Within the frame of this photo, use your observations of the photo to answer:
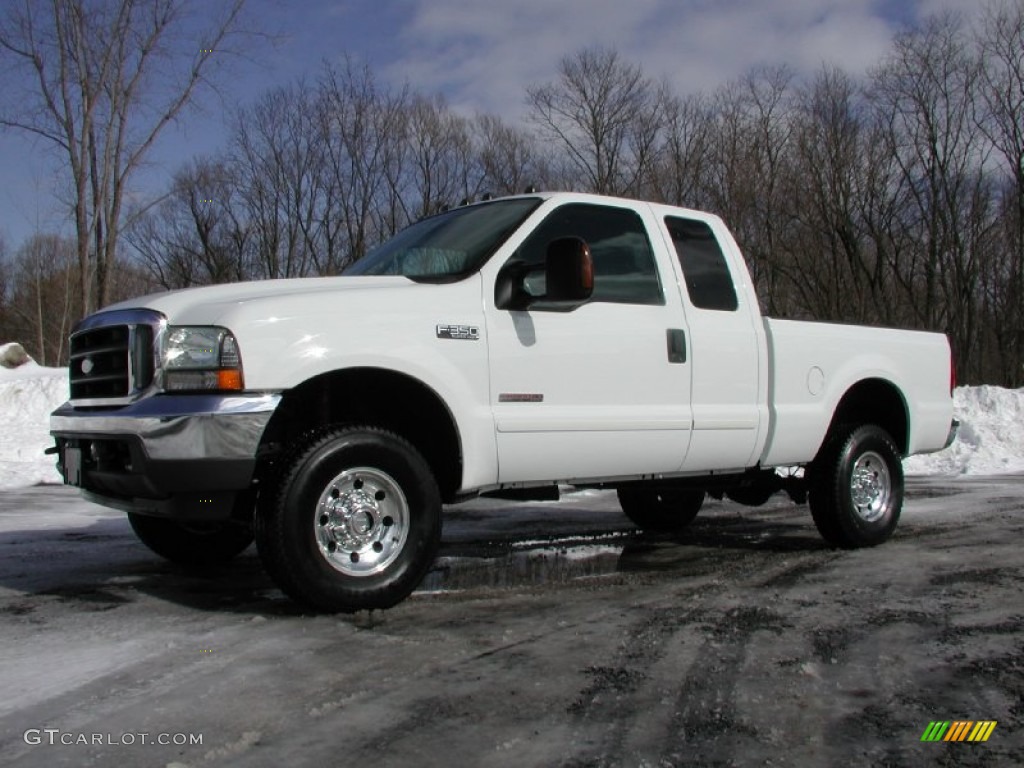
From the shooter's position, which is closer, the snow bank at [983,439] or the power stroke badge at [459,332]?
the power stroke badge at [459,332]

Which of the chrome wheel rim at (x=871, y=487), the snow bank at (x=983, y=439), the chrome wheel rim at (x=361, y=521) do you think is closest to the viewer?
the chrome wheel rim at (x=361, y=521)

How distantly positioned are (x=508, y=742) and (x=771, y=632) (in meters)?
1.62

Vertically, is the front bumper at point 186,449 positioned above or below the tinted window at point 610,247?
below

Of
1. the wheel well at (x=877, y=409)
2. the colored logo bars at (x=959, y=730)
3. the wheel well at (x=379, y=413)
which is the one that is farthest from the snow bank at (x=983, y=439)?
the colored logo bars at (x=959, y=730)

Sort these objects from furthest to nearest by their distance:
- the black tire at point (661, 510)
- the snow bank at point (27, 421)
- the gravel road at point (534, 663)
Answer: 1. the snow bank at point (27, 421)
2. the black tire at point (661, 510)
3. the gravel road at point (534, 663)

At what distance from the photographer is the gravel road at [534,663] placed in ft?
8.82

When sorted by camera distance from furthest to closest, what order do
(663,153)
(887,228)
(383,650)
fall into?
(663,153), (887,228), (383,650)

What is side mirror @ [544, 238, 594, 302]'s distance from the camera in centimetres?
444

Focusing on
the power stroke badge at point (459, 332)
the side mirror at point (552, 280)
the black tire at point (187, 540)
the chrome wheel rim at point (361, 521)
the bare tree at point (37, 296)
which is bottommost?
the black tire at point (187, 540)

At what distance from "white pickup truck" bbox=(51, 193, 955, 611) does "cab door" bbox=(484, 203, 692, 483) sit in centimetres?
1

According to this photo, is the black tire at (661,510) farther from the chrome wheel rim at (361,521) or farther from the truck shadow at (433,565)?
the chrome wheel rim at (361,521)

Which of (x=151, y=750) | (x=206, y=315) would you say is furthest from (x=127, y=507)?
(x=151, y=750)

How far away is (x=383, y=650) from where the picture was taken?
362 centimetres

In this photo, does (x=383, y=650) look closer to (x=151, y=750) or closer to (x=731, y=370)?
(x=151, y=750)
